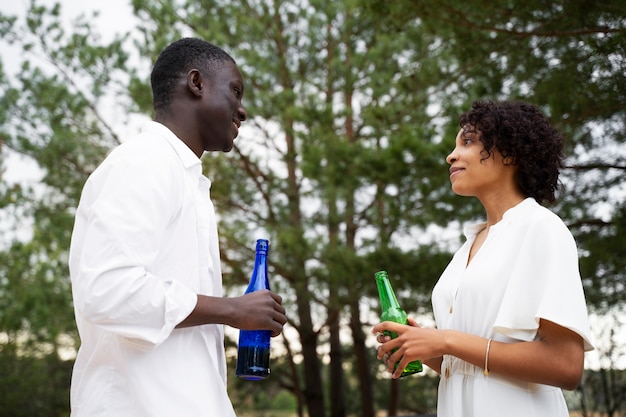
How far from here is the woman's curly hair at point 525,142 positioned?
2133 millimetres

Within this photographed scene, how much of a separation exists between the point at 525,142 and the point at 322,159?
6.09 meters

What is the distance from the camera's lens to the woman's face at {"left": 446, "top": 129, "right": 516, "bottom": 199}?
7.07 feet

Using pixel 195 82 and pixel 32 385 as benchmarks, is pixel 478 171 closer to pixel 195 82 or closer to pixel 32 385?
pixel 195 82

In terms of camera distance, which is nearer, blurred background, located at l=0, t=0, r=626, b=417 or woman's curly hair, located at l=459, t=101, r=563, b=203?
woman's curly hair, located at l=459, t=101, r=563, b=203

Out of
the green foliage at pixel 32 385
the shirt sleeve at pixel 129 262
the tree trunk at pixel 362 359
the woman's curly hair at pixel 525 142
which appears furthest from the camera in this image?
the green foliage at pixel 32 385

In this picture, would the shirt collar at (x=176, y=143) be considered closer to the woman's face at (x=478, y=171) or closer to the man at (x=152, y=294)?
the man at (x=152, y=294)

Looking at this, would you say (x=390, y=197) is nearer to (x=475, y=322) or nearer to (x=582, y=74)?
(x=582, y=74)

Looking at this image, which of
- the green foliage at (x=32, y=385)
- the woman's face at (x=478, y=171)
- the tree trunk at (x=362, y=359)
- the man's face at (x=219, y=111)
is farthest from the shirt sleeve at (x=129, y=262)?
the green foliage at (x=32, y=385)

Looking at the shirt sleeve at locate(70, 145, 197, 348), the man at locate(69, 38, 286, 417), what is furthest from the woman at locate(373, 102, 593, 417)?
the shirt sleeve at locate(70, 145, 197, 348)

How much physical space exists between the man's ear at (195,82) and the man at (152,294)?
127 millimetres

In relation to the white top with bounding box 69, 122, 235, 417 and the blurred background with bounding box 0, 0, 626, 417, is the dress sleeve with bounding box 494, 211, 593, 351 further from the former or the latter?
the blurred background with bounding box 0, 0, 626, 417

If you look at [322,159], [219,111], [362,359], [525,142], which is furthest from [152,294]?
[362,359]

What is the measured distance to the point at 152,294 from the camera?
1577mm

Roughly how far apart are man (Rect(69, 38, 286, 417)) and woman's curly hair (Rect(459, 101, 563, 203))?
84 cm
